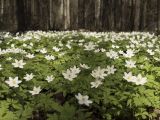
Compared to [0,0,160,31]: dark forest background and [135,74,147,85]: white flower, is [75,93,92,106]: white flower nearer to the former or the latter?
[135,74,147,85]: white flower

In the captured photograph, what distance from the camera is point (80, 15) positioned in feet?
44.5

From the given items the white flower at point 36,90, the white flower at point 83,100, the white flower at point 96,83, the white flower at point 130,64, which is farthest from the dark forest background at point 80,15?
the white flower at point 83,100

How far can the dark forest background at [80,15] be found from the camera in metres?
13.1

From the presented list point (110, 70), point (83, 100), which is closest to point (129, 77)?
point (110, 70)

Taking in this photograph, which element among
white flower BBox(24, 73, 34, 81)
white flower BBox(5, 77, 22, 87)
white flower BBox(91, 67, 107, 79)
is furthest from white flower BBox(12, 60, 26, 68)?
white flower BBox(91, 67, 107, 79)

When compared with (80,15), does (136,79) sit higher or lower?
higher

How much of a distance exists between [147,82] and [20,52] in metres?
2.04

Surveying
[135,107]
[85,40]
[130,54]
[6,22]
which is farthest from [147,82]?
[6,22]

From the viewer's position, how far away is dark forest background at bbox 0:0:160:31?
13117mm

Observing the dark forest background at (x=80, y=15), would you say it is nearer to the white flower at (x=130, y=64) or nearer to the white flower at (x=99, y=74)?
the white flower at (x=130, y=64)

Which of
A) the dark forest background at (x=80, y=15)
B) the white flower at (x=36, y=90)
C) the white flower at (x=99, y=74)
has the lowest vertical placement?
the dark forest background at (x=80, y=15)

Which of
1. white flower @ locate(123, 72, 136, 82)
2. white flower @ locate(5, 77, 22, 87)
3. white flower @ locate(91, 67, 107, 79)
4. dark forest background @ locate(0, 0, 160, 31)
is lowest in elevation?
dark forest background @ locate(0, 0, 160, 31)

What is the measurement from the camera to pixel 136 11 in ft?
43.0

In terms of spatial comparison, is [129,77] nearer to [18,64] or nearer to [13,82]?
[13,82]
